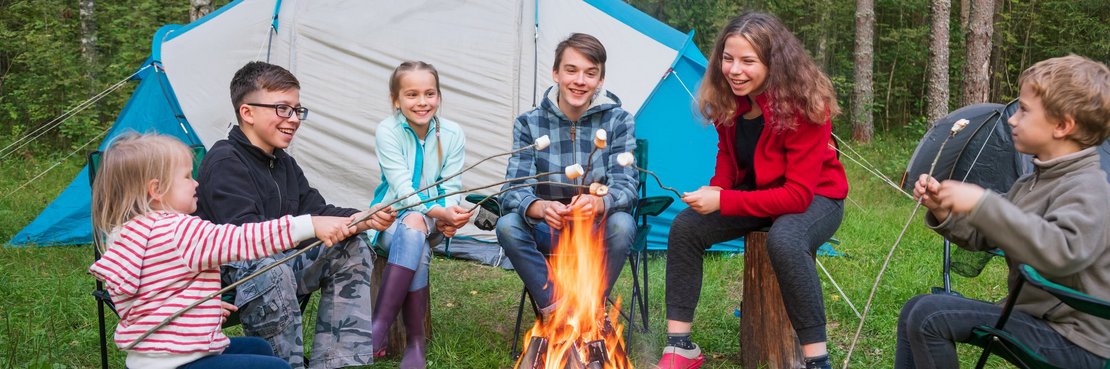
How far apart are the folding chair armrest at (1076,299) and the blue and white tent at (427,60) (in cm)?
287

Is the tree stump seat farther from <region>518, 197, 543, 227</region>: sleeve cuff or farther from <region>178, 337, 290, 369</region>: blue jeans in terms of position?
<region>178, 337, 290, 369</region>: blue jeans

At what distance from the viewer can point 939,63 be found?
29.5ft

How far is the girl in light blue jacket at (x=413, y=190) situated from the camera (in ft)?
10.3

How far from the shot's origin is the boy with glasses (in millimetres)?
2729

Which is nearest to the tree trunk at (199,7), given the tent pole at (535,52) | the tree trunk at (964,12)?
the tent pole at (535,52)

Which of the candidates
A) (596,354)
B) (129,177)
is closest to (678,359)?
(596,354)

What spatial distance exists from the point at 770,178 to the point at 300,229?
157 centimetres

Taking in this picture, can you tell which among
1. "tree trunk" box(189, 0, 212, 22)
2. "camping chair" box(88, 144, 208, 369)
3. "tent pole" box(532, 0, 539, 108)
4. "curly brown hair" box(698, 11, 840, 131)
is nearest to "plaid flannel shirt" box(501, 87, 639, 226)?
"curly brown hair" box(698, 11, 840, 131)

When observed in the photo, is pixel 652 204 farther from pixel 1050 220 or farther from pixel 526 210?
pixel 1050 220

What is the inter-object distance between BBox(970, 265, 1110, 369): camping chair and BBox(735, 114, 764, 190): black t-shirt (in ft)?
3.41

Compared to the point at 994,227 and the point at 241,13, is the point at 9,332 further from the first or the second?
the point at 994,227

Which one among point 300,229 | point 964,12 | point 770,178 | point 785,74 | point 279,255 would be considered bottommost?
point 964,12

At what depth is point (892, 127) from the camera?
1381 centimetres

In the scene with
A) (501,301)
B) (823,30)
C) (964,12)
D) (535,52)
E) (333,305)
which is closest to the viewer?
(333,305)
